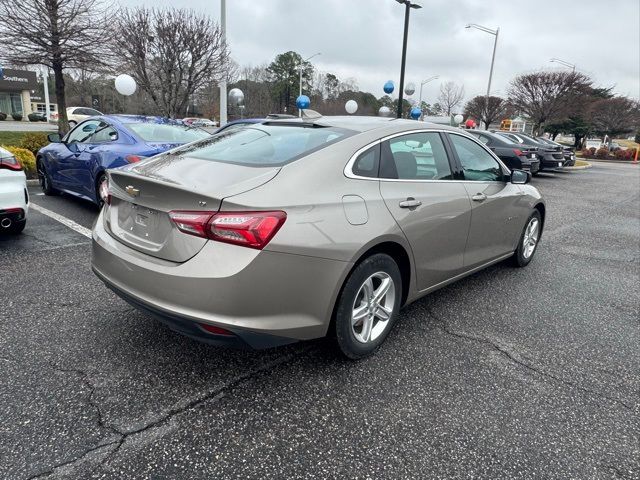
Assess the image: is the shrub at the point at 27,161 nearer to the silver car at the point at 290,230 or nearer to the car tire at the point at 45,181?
the car tire at the point at 45,181

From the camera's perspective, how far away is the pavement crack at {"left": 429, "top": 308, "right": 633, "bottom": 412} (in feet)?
8.97

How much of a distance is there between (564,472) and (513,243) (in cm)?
287

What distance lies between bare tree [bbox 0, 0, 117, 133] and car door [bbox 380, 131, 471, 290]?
1035cm

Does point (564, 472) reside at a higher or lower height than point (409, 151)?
lower

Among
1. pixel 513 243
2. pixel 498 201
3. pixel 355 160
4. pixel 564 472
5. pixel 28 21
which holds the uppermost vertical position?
pixel 28 21

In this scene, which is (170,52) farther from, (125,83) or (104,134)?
(104,134)

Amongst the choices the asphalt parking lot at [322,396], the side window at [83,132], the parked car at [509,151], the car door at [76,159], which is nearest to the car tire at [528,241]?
the asphalt parking lot at [322,396]

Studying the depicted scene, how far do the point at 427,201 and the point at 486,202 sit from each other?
1001 millimetres

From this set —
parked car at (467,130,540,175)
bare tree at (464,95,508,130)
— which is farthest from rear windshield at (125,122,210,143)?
bare tree at (464,95,508,130)

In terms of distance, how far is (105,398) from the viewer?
8.00 ft

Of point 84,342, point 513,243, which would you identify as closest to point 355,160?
point 84,342

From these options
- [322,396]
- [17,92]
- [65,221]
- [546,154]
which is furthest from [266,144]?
[17,92]

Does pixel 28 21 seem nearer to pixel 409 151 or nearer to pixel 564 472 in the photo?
pixel 409 151

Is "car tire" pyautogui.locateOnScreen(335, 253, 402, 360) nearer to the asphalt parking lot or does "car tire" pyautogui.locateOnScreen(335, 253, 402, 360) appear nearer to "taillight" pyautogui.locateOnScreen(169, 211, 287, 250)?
the asphalt parking lot
